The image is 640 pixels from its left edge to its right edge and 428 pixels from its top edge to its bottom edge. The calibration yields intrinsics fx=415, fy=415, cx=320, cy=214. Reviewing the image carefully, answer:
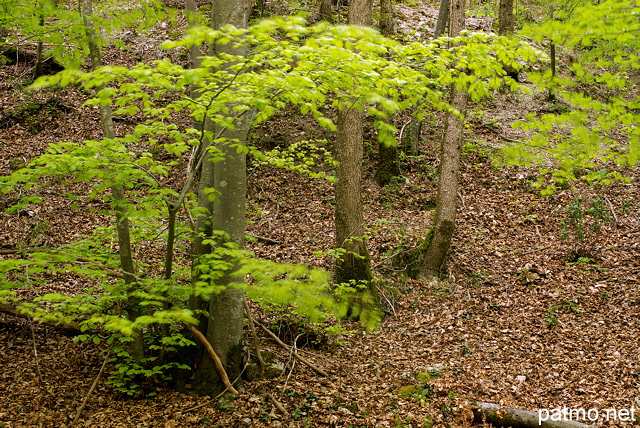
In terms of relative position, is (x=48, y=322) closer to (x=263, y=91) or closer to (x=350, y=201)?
(x=263, y=91)

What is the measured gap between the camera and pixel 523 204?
9.80 m

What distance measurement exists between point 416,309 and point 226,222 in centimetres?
417

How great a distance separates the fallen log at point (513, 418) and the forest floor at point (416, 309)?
17cm

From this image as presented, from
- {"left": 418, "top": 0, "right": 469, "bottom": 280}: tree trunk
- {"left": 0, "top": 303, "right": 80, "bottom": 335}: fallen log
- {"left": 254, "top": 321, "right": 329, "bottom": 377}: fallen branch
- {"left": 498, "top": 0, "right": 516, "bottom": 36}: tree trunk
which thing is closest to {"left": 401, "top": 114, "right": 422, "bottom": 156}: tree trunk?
{"left": 418, "top": 0, "right": 469, "bottom": 280}: tree trunk

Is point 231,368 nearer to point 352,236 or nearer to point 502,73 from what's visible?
point 352,236

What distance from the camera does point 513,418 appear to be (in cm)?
431

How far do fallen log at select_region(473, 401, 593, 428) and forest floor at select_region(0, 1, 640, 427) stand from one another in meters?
0.17

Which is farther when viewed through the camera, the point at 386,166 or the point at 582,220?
the point at 386,166

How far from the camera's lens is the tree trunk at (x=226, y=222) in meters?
4.11

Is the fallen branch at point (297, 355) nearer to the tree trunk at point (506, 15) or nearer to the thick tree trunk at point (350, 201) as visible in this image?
the thick tree trunk at point (350, 201)

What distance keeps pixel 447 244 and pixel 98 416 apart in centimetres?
613

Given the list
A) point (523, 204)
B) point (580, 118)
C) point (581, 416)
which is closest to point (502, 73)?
point (580, 118)

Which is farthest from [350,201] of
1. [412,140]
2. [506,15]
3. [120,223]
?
[506,15]

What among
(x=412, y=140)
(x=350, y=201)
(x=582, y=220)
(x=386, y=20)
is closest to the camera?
(x=350, y=201)
